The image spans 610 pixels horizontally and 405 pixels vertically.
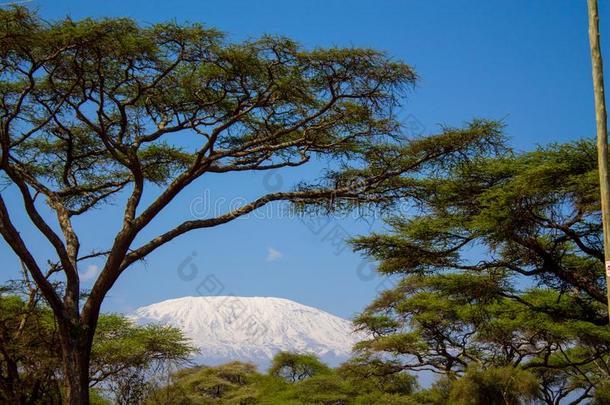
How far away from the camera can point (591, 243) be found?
561 inches

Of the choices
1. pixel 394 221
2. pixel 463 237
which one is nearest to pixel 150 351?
pixel 394 221

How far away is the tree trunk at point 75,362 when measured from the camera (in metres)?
10.7

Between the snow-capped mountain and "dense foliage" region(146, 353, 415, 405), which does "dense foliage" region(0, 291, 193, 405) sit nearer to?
"dense foliage" region(146, 353, 415, 405)

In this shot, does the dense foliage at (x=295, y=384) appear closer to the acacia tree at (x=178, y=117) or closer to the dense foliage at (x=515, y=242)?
the dense foliage at (x=515, y=242)

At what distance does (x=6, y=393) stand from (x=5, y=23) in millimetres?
5119

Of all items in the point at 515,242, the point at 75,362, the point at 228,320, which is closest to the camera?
the point at 75,362

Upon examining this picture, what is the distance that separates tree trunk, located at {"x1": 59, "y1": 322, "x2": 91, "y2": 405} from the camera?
10.7 metres

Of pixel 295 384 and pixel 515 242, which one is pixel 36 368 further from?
pixel 295 384

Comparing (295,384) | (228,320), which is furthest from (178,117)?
(228,320)

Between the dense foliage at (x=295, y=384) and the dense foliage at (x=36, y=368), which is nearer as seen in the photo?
the dense foliage at (x=36, y=368)

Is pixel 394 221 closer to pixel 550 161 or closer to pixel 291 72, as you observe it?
pixel 550 161

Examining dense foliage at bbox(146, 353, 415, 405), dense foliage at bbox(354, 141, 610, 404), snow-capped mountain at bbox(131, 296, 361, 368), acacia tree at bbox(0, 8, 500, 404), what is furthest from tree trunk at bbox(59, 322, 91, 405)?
snow-capped mountain at bbox(131, 296, 361, 368)

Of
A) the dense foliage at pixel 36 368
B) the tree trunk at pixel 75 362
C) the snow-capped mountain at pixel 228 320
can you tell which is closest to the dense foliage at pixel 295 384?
the dense foliage at pixel 36 368

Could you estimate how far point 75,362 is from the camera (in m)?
10.9
